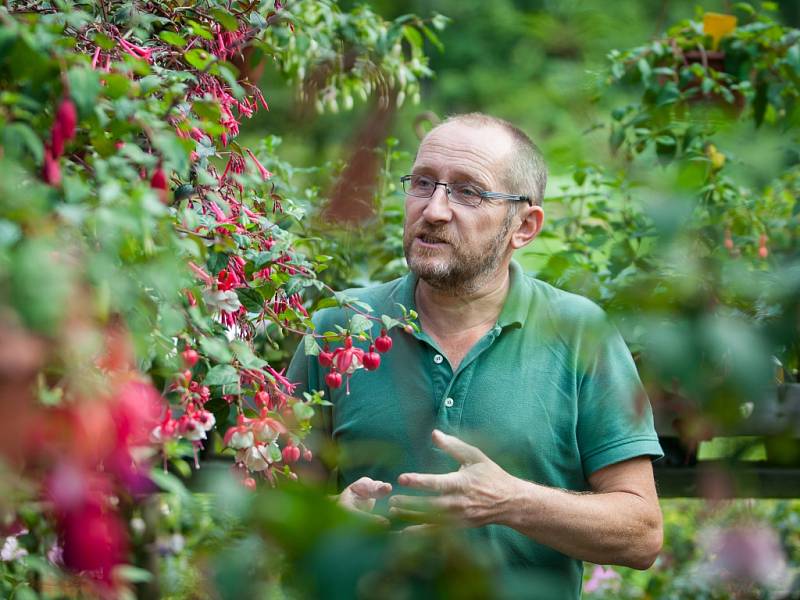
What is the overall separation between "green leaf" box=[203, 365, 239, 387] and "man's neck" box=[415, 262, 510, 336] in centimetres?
67

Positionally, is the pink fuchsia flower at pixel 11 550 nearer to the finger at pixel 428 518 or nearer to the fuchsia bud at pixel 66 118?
the fuchsia bud at pixel 66 118

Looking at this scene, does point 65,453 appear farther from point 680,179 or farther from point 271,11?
point 271,11

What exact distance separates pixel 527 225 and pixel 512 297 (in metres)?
0.16

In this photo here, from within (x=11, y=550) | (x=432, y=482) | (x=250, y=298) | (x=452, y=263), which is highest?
(x=250, y=298)

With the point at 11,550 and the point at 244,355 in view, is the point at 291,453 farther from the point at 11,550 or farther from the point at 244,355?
the point at 11,550

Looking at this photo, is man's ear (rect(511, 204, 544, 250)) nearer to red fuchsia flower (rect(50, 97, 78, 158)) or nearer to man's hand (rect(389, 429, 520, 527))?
man's hand (rect(389, 429, 520, 527))

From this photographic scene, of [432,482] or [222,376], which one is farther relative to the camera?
[432,482]

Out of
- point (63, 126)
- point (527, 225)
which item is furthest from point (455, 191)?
point (63, 126)

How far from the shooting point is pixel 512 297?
5.93 feet

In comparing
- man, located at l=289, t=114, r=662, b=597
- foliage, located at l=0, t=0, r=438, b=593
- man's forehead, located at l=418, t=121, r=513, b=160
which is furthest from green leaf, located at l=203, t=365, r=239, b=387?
man's forehead, located at l=418, t=121, r=513, b=160

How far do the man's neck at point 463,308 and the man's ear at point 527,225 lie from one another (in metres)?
0.08

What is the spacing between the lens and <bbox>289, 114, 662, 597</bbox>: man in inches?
63.0

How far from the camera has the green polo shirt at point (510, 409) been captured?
1646 mm

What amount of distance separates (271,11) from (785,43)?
5.01ft
